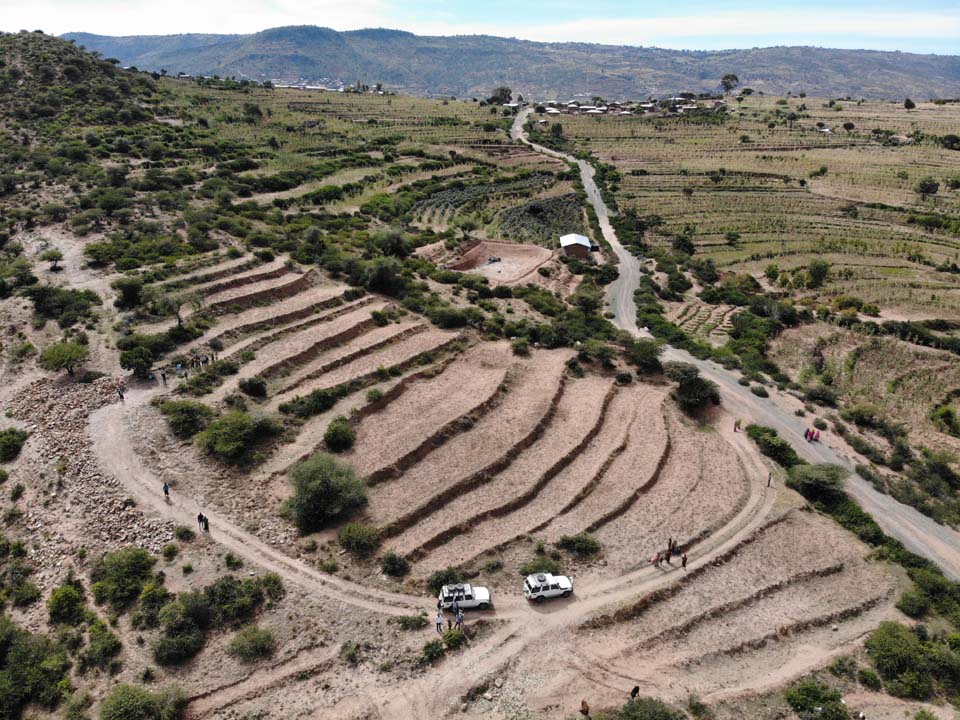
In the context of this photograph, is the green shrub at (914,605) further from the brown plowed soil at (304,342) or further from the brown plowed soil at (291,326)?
the brown plowed soil at (291,326)

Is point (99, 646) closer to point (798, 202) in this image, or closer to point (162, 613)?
point (162, 613)

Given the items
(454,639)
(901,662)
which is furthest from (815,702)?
(454,639)

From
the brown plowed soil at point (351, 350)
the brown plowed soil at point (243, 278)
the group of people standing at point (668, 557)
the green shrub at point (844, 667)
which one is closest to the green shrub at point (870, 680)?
the green shrub at point (844, 667)

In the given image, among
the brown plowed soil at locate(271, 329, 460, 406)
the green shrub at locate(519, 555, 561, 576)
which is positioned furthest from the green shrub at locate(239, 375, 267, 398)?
the green shrub at locate(519, 555, 561, 576)

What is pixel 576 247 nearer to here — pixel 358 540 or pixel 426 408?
pixel 426 408

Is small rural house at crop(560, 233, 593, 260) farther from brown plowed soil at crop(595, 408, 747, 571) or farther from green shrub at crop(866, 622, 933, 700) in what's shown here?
green shrub at crop(866, 622, 933, 700)
